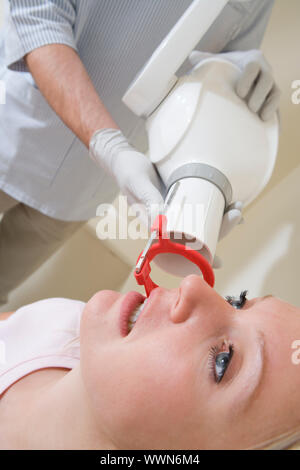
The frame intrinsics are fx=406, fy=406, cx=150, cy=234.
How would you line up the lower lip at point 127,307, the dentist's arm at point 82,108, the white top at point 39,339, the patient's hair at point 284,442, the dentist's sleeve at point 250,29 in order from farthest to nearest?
1. the dentist's sleeve at point 250,29
2. the dentist's arm at point 82,108
3. the white top at point 39,339
4. the lower lip at point 127,307
5. the patient's hair at point 284,442

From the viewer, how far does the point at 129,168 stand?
92cm

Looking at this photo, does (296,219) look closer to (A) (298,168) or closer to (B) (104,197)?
(A) (298,168)

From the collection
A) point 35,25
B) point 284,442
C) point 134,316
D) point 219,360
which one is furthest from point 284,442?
point 35,25

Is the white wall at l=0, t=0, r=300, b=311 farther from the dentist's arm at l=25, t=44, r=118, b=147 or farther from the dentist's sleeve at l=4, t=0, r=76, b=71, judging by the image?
the dentist's sleeve at l=4, t=0, r=76, b=71

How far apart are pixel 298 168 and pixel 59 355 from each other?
93 centimetres

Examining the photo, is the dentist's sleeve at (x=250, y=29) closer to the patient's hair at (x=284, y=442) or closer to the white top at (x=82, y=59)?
the white top at (x=82, y=59)

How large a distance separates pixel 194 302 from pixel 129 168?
0.41 meters

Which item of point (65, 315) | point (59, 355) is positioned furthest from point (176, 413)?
point (65, 315)

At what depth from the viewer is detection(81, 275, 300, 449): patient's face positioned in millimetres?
544

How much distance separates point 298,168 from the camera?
4.26ft

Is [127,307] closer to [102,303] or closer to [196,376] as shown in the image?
[102,303]

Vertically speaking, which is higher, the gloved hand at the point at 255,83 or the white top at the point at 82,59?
the gloved hand at the point at 255,83

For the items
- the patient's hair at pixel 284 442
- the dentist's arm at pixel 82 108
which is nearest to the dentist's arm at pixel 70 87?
the dentist's arm at pixel 82 108

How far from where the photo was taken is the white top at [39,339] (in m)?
0.83
